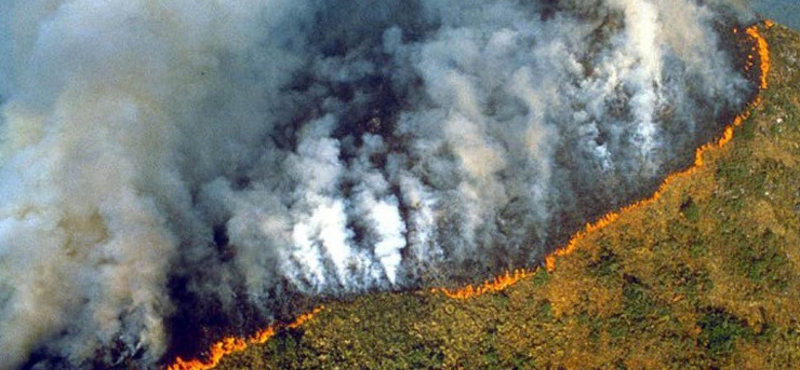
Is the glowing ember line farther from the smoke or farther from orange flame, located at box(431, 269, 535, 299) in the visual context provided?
the smoke

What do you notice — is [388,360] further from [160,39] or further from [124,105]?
[160,39]

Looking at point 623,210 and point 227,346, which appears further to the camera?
point 623,210

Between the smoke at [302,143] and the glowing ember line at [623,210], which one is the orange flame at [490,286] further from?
Answer: the smoke at [302,143]

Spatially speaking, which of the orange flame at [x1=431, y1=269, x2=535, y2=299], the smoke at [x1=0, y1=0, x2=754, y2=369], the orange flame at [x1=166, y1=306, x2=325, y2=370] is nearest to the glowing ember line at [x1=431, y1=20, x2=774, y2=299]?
the orange flame at [x1=431, y1=269, x2=535, y2=299]

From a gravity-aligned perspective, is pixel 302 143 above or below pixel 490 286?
above

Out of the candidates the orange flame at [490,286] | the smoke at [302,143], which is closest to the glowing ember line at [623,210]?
the orange flame at [490,286]

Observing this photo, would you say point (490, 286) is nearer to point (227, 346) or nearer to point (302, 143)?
point (302, 143)

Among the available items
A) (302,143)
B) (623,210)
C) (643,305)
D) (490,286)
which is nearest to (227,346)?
(302,143)
